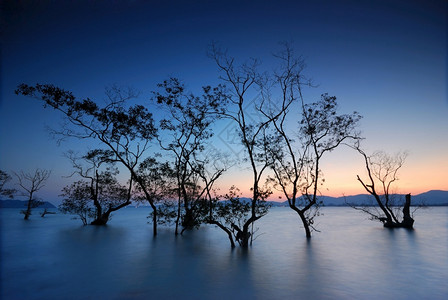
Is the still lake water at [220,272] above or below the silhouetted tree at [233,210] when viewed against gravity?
below

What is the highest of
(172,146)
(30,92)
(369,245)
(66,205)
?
(30,92)

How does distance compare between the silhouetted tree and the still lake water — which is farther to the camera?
the silhouetted tree

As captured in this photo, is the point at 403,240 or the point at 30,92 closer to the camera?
the point at 30,92

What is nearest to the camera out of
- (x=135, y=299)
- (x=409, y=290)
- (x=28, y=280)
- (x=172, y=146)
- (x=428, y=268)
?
(x=135, y=299)

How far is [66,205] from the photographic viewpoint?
30969 mm

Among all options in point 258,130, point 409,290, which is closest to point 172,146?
point 258,130

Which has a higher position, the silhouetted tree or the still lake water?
the silhouetted tree

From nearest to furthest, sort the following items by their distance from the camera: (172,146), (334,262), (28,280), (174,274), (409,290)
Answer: (409,290) → (28,280) → (174,274) → (334,262) → (172,146)

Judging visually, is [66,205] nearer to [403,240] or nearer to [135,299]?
[135,299]

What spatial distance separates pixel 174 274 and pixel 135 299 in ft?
11.3

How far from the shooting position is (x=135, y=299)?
7793 mm

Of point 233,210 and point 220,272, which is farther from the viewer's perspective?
point 233,210

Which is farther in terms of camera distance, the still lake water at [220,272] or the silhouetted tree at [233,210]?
the silhouetted tree at [233,210]

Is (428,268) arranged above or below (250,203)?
below
